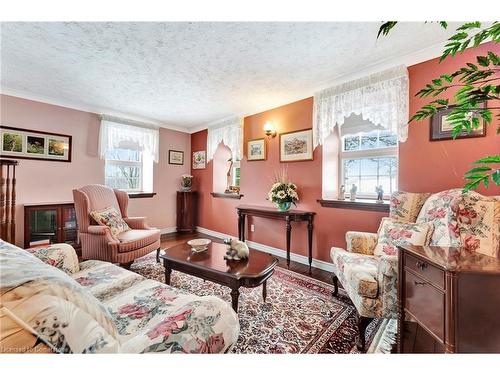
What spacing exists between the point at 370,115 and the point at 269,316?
7.34 ft

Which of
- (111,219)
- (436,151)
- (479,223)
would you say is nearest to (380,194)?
(436,151)

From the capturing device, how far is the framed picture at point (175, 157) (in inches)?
179

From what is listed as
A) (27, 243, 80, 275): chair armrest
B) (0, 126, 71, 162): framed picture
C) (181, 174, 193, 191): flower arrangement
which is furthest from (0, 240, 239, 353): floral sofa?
(181, 174, 193, 191): flower arrangement

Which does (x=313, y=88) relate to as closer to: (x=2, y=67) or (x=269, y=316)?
(x=269, y=316)

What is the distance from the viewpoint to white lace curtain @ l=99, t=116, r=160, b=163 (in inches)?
141

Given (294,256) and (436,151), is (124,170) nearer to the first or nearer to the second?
(294,256)

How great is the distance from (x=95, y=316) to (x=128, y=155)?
411 centimetres

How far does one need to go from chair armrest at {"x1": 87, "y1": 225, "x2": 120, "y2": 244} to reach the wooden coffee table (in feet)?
2.64

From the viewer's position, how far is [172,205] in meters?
4.62

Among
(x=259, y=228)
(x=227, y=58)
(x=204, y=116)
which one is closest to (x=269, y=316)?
(x=259, y=228)

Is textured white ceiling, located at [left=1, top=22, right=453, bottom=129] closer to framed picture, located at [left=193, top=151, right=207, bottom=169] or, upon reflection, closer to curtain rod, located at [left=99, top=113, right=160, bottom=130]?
curtain rod, located at [left=99, top=113, right=160, bottom=130]

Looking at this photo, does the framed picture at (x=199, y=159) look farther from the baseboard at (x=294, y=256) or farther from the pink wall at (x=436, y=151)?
the pink wall at (x=436, y=151)
